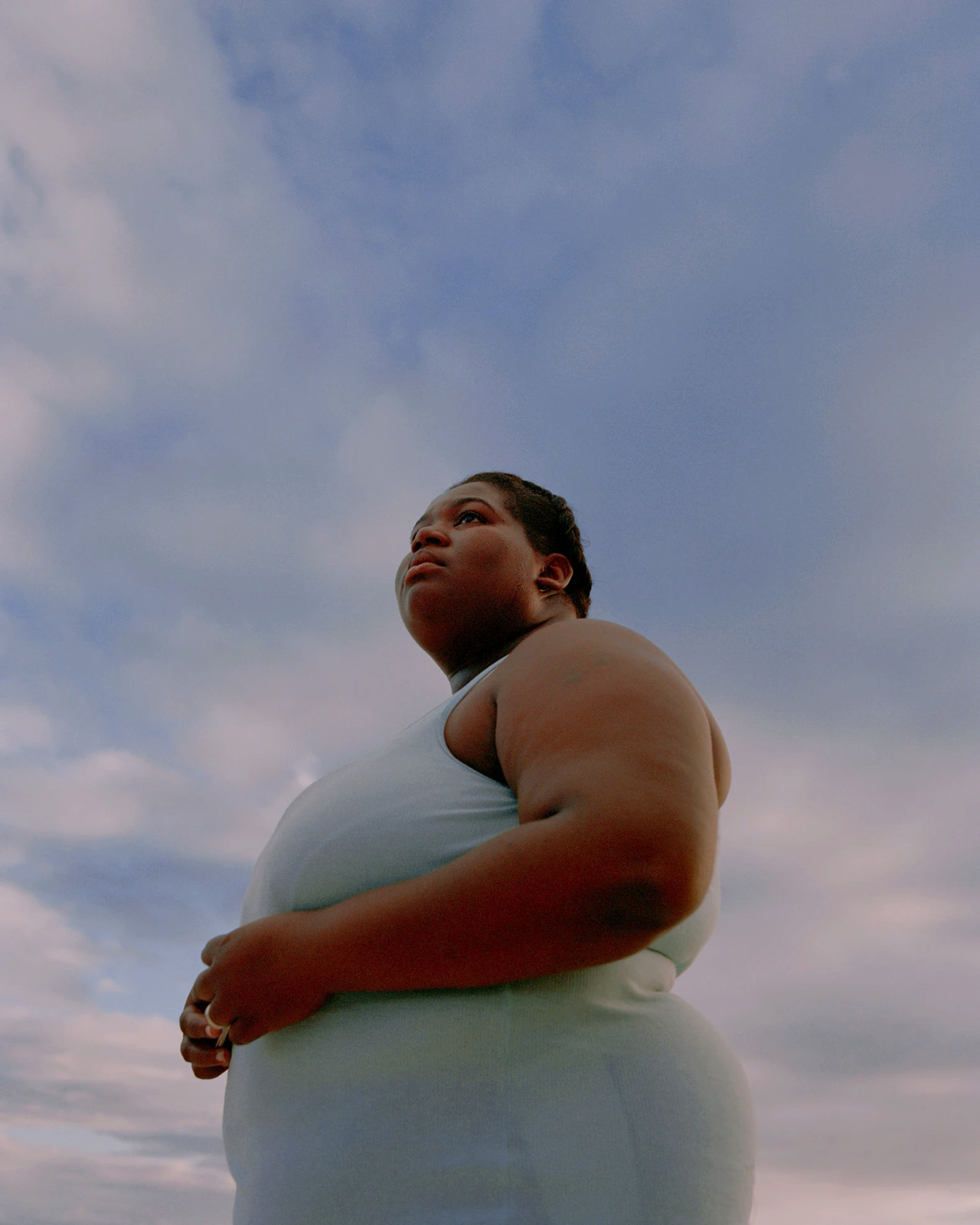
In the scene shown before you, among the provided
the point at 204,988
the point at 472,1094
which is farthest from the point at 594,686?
the point at 204,988

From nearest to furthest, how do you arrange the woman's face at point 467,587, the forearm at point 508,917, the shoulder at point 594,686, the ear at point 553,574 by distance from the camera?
the forearm at point 508,917 → the shoulder at point 594,686 → the woman's face at point 467,587 → the ear at point 553,574

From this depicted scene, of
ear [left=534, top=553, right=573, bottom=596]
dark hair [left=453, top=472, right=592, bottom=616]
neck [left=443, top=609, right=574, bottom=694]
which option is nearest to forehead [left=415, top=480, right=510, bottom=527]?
dark hair [left=453, top=472, right=592, bottom=616]

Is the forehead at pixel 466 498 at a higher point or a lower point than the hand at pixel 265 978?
higher

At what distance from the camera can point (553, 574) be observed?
8.07 ft

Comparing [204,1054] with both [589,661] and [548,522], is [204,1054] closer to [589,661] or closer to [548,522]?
[589,661]

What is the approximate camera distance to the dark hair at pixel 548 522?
98.1 inches

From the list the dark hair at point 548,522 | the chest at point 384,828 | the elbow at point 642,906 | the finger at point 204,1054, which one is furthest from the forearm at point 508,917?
the dark hair at point 548,522

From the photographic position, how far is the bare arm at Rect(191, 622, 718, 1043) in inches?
52.5

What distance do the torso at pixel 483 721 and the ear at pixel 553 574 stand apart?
0.62m

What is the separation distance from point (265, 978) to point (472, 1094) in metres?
0.35

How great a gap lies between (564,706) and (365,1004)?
0.52m

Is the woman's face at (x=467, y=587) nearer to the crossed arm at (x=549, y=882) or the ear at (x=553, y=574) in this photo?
the ear at (x=553, y=574)

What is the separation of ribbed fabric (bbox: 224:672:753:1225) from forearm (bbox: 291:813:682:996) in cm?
8

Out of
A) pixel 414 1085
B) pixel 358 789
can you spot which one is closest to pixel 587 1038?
pixel 414 1085
